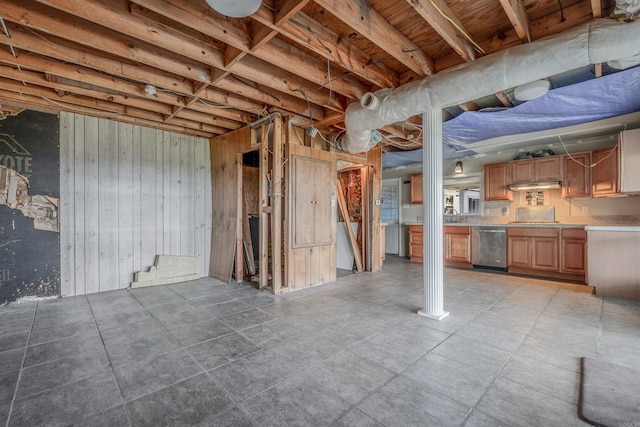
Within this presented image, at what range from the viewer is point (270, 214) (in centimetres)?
423

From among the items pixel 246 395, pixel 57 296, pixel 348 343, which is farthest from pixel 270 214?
pixel 57 296

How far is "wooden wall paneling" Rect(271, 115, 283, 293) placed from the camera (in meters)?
3.99

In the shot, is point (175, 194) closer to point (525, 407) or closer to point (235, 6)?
point (235, 6)

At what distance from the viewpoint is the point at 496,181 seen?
5832mm

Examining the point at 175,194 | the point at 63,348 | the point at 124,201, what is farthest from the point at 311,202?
the point at 63,348

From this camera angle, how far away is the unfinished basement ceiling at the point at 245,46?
213cm

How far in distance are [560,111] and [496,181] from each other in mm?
2643

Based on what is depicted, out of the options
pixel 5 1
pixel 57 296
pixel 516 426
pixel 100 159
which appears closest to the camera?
pixel 516 426

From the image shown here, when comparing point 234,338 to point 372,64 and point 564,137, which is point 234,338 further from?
point 564,137

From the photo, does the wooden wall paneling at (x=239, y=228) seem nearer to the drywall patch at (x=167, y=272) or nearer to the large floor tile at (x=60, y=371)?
the drywall patch at (x=167, y=272)

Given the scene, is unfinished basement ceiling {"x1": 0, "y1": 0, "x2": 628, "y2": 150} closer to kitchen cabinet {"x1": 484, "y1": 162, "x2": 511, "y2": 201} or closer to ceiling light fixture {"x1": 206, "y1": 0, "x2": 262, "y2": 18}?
ceiling light fixture {"x1": 206, "y1": 0, "x2": 262, "y2": 18}

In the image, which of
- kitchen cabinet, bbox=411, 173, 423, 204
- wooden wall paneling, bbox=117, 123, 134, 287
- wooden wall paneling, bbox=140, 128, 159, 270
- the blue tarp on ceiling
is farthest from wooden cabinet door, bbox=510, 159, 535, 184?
wooden wall paneling, bbox=117, 123, 134, 287

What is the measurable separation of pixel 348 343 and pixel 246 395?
38.1 inches

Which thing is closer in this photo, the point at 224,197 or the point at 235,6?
the point at 235,6
